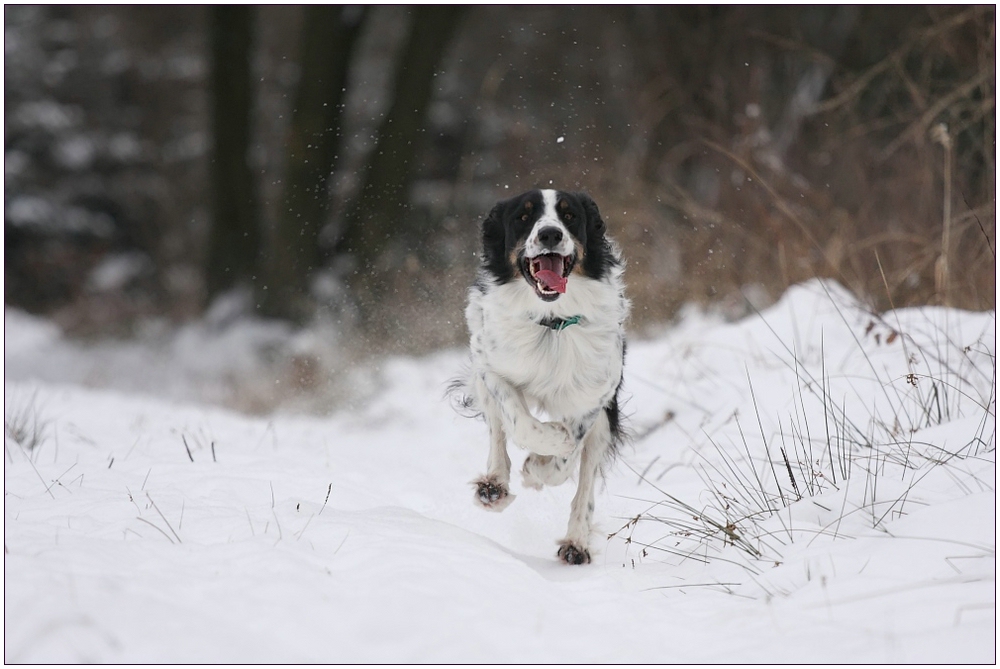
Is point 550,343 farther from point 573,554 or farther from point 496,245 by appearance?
point 573,554

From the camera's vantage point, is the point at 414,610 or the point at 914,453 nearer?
the point at 414,610

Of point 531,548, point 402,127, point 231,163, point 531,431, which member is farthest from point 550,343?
point 231,163

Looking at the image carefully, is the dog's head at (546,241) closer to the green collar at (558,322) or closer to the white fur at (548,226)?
the white fur at (548,226)

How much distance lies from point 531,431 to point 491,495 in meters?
0.33

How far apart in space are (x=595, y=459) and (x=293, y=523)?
5.14 ft

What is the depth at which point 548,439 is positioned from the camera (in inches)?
143

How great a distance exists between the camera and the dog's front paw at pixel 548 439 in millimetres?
3639

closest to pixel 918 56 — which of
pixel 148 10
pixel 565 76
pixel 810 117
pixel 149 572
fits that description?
pixel 810 117

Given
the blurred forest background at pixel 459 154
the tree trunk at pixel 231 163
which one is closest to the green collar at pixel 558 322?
the blurred forest background at pixel 459 154

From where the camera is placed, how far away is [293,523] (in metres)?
2.89

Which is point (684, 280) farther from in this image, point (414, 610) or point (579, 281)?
point (414, 610)

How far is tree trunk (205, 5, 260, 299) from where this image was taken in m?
10.9

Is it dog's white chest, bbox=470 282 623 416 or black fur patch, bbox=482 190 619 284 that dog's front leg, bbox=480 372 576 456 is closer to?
dog's white chest, bbox=470 282 623 416

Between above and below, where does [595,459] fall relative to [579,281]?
below
